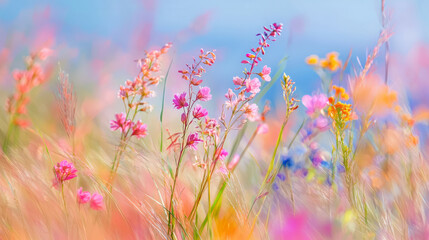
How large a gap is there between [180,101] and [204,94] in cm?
5

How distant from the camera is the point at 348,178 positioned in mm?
1076

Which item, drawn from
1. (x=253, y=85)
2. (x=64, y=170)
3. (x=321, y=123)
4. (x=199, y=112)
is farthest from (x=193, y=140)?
(x=321, y=123)

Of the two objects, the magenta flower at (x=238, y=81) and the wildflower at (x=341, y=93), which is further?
the wildflower at (x=341, y=93)

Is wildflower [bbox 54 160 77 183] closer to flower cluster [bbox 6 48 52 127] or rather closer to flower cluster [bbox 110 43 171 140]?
flower cluster [bbox 110 43 171 140]

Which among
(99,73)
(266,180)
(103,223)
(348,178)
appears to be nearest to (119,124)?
(103,223)

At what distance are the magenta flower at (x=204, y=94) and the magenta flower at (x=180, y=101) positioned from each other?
29mm

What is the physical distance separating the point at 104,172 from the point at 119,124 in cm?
25

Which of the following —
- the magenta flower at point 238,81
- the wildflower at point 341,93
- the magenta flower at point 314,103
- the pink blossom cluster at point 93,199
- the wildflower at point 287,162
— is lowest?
the pink blossom cluster at point 93,199

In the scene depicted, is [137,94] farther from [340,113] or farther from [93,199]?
[340,113]

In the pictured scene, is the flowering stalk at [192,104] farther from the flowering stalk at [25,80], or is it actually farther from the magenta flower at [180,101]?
the flowering stalk at [25,80]

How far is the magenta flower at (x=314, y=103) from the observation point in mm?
1368

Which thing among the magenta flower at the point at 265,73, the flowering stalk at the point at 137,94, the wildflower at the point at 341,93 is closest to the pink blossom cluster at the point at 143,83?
the flowering stalk at the point at 137,94

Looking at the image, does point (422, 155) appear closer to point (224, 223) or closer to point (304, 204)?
point (304, 204)

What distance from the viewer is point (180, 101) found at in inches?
41.3
